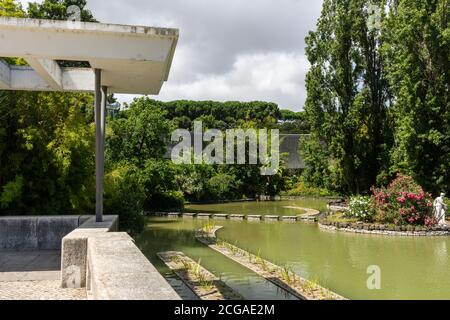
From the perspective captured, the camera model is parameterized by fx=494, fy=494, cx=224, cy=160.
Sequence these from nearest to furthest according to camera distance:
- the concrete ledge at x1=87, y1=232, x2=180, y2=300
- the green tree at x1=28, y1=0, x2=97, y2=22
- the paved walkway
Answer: the concrete ledge at x1=87, y1=232, x2=180, y2=300
the paved walkway
the green tree at x1=28, y1=0, x2=97, y2=22

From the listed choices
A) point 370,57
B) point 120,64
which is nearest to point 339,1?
point 370,57

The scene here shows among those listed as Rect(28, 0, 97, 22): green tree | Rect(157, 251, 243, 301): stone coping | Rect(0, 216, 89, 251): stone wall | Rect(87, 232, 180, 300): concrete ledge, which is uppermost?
Rect(28, 0, 97, 22): green tree

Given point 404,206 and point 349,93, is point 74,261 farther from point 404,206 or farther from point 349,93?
point 349,93

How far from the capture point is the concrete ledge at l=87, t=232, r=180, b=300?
11.0ft

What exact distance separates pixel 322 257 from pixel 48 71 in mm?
8364

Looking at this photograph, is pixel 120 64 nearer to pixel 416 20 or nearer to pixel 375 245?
pixel 375 245

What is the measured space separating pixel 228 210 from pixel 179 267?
54.6 ft

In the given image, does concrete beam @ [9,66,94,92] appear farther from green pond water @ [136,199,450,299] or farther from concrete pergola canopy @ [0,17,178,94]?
green pond water @ [136,199,450,299]

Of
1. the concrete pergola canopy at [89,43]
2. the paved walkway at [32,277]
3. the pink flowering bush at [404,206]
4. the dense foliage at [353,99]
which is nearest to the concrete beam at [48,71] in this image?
the concrete pergola canopy at [89,43]

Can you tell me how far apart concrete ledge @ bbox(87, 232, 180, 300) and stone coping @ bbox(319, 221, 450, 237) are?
14.2 m

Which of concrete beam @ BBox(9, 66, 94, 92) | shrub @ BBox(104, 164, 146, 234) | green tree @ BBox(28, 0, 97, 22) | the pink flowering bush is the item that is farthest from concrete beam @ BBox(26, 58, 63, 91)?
the pink flowering bush

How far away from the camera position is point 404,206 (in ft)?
60.8

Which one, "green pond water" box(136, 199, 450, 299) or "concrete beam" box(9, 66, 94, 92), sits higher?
"concrete beam" box(9, 66, 94, 92)

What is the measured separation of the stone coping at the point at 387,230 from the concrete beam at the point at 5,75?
13.5m
